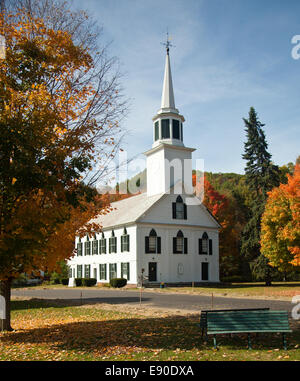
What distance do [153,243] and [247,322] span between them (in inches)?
1161

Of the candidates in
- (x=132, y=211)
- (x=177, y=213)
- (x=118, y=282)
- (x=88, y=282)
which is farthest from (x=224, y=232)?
(x=118, y=282)

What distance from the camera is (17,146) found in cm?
1062

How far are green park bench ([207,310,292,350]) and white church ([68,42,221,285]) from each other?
92.2ft

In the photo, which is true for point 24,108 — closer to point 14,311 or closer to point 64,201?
point 64,201

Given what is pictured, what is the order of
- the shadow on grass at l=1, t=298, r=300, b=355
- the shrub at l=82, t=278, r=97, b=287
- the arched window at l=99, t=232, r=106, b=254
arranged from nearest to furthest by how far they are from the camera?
the shadow on grass at l=1, t=298, r=300, b=355 < the shrub at l=82, t=278, r=97, b=287 < the arched window at l=99, t=232, r=106, b=254

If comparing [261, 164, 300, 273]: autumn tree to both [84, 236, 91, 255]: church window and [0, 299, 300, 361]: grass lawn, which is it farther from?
[84, 236, 91, 255]: church window

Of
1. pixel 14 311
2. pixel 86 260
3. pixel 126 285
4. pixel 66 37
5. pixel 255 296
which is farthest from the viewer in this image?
pixel 86 260

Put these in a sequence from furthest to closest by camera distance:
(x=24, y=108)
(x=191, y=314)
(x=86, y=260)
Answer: (x=86, y=260) < (x=191, y=314) < (x=24, y=108)

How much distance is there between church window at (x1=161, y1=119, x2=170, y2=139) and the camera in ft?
137

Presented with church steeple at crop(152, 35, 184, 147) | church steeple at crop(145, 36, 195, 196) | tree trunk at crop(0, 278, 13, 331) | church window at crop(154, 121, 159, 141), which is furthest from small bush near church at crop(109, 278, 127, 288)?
tree trunk at crop(0, 278, 13, 331)

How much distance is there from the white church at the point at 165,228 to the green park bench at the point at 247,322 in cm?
2811
